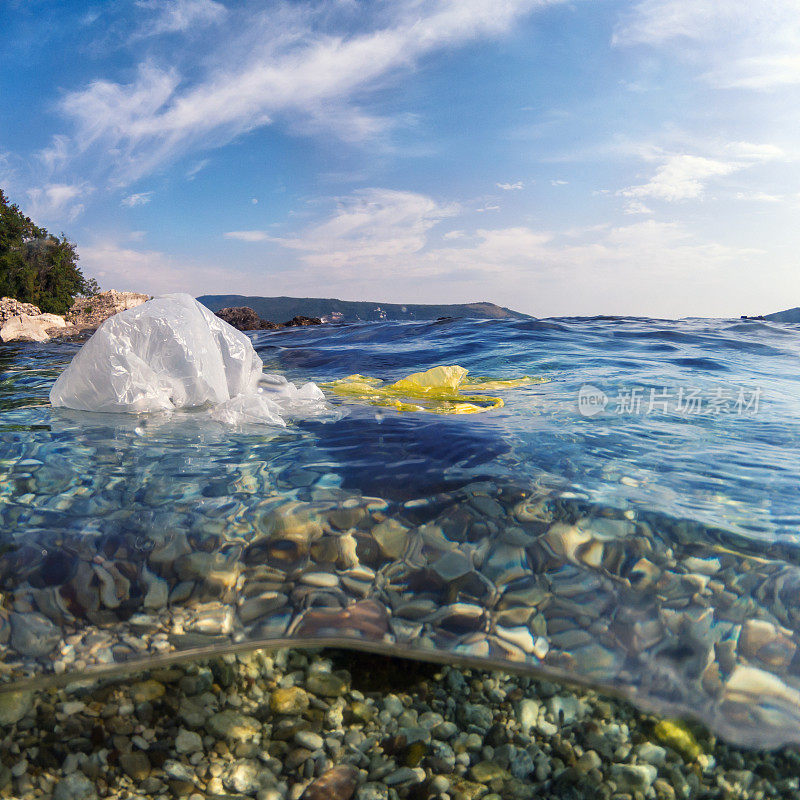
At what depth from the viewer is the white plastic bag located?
3.14 m

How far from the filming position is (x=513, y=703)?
132 cm

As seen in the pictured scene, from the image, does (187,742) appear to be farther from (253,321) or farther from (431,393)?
(253,321)

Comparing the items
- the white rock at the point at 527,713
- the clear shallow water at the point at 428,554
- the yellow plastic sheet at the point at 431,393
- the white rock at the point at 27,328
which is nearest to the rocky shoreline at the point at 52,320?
the white rock at the point at 27,328

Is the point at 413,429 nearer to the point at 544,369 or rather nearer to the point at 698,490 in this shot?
the point at 698,490

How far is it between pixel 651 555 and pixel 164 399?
2824mm

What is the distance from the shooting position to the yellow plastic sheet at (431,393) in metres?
3.59

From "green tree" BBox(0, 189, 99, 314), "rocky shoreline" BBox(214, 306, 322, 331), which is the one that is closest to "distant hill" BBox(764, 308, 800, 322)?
"rocky shoreline" BBox(214, 306, 322, 331)

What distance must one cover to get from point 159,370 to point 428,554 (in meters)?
2.40

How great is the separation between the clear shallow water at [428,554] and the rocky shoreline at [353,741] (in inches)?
2.6

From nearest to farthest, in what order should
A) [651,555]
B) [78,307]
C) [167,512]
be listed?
[651,555] < [167,512] < [78,307]

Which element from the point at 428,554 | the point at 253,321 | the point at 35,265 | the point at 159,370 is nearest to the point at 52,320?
the point at 253,321

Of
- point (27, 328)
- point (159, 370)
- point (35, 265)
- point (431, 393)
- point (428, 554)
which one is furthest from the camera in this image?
point (35, 265)

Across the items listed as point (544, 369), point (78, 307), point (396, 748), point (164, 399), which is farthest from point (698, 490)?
point (78, 307)

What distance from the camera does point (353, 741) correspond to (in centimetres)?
125
